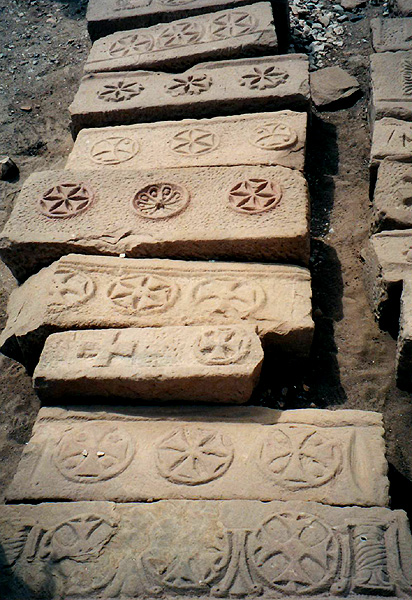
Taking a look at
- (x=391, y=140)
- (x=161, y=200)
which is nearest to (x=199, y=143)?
(x=161, y=200)

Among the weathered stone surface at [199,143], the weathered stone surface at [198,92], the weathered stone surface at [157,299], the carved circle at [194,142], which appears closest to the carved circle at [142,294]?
the weathered stone surface at [157,299]

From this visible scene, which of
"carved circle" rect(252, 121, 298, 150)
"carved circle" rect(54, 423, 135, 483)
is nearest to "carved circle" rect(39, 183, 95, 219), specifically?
"carved circle" rect(252, 121, 298, 150)

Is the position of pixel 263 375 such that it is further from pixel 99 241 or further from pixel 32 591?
pixel 32 591

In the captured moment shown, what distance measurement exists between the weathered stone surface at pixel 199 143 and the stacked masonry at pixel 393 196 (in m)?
0.53

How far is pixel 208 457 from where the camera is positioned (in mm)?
2648

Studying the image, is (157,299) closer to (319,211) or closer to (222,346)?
(222,346)

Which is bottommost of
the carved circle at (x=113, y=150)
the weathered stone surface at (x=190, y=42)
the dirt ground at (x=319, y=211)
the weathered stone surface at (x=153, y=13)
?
the dirt ground at (x=319, y=211)

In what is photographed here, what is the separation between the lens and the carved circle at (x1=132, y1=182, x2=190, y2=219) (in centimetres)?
365

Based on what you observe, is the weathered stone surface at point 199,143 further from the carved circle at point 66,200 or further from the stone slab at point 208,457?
the stone slab at point 208,457

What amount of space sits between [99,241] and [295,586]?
6.92 ft

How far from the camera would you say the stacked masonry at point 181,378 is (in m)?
2.30

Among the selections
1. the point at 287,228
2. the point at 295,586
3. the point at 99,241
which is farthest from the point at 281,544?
the point at 99,241

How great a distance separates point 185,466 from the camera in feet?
8.63

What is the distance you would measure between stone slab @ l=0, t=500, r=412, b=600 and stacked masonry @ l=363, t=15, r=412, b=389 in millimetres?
1012
